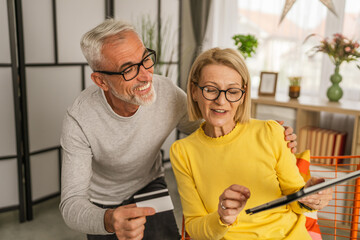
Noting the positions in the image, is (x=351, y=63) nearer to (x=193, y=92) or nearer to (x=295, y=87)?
(x=295, y=87)

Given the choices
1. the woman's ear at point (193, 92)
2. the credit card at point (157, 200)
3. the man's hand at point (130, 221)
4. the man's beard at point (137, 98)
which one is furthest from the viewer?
the credit card at point (157, 200)

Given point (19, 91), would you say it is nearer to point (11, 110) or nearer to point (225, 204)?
point (11, 110)

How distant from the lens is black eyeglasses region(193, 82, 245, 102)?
1.29 metres

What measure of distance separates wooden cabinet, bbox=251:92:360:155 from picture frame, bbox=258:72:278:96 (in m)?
0.10

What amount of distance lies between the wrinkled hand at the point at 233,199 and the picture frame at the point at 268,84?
237 centimetres

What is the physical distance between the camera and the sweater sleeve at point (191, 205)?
1192mm

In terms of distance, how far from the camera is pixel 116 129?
1624 millimetres

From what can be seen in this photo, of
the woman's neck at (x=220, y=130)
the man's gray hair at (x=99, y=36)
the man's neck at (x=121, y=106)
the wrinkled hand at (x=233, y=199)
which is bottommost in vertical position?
the wrinkled hand at (x=233, y=199)

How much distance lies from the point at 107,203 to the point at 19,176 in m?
1.28

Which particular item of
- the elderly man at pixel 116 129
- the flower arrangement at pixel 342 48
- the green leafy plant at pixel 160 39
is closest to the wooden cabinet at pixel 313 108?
the flower arrangement at pixel 342 48

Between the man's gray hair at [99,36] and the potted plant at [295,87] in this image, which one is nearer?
the man's gray hair at [99,36]

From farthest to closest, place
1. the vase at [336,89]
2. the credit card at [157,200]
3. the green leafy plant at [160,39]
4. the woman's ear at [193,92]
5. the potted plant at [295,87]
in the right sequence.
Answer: the green leafy plant at [160,39], the potted plant at [295,87], the vase at [336,89], the credit card at [157,200], the woman's ear at [193,92]

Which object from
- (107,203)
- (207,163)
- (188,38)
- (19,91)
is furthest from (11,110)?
(188,38)

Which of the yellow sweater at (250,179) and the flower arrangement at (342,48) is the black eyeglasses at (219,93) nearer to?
the yellow sweater at (250,179)
